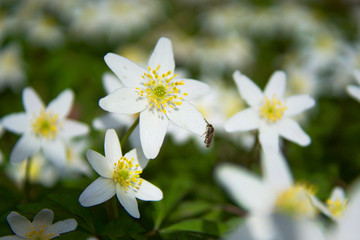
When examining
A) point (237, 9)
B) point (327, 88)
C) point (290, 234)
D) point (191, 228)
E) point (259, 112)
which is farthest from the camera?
point (237, 9)

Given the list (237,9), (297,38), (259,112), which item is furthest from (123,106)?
(237,9)

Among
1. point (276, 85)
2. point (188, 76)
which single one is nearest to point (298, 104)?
point (276, 85)

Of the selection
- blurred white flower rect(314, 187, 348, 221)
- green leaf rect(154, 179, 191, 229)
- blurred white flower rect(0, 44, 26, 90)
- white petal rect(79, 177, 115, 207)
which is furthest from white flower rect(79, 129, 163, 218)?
blurred white flower rect(0, 44, 26, 90)

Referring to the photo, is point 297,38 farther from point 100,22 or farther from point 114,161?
point 114,161

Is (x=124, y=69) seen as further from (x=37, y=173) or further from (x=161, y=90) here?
(x=37, y=173)

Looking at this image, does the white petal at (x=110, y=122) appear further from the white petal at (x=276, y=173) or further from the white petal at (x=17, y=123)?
the white petal at (x=276, y=173)

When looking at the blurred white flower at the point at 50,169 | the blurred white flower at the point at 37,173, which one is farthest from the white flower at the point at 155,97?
the blurred white flower at the point at 37,173

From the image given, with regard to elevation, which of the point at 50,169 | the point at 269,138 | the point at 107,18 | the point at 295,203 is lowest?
the point at 50,169
